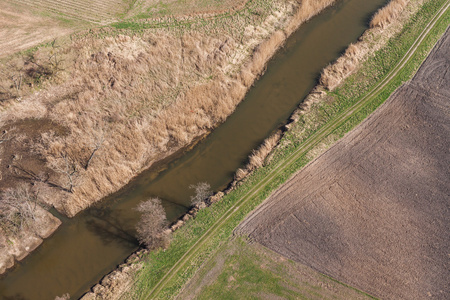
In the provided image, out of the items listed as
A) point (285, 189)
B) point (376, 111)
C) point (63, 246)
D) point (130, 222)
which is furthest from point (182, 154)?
point (376, 111)

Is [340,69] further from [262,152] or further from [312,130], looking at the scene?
[262,152]

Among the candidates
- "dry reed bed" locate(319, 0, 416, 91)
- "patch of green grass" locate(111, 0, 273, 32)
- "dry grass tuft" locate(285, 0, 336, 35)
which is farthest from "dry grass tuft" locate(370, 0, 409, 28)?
"patch of green grass" locate(111, 0, 273, 32)

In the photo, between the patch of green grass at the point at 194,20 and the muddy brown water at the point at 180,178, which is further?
the patch of green grass at the point at 194,20

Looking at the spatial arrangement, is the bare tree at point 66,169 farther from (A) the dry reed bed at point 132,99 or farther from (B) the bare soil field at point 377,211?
(B) the bare soil field at point 377,211

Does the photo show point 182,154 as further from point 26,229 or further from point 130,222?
point 26,229

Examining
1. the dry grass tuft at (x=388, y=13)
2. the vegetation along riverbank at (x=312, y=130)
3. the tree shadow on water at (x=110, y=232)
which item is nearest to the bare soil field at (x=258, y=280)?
the vegetation along riverbank at (x=312, y=130)

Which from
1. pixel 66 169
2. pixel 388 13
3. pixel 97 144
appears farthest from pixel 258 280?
pixel 388 13
